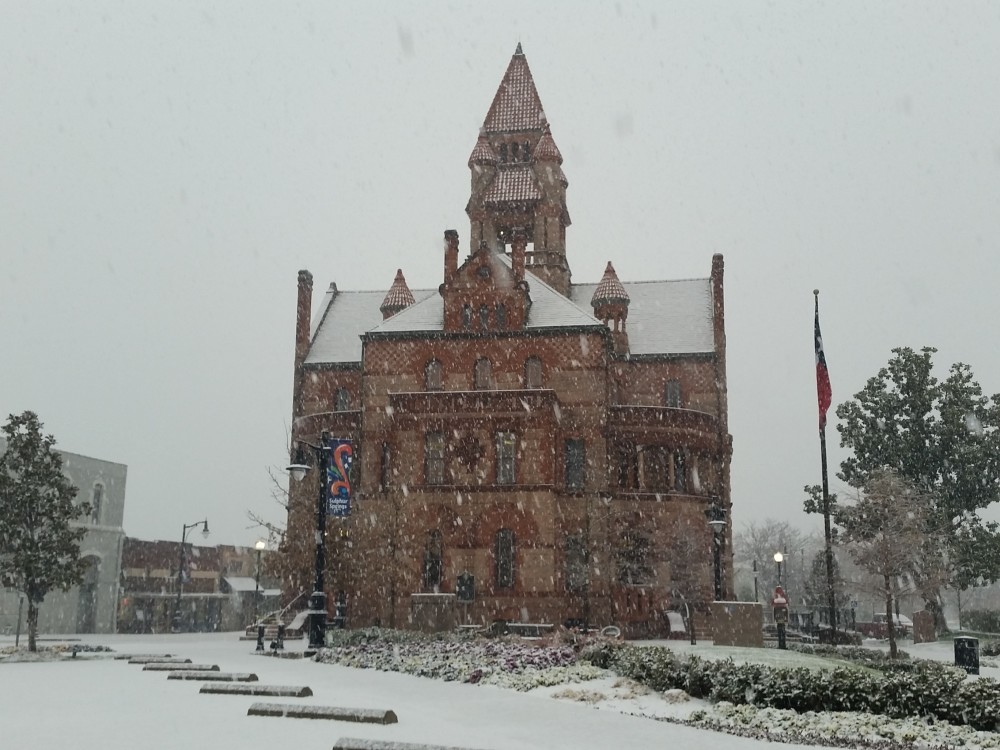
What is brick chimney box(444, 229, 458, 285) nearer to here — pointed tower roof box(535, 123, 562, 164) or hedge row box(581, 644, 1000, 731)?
pointed tower roof box(535, 123, 562, 164)

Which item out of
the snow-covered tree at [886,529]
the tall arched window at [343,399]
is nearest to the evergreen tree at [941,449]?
the snow-covered tree at [886,529]

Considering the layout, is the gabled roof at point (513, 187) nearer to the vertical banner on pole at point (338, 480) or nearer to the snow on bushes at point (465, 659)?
the vertical banner on pole at point (338, 480)

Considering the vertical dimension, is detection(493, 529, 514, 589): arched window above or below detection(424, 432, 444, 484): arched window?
below

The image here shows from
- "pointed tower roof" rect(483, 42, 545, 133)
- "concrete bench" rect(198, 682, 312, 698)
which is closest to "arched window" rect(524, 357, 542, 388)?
"pointed tower roof" rect(483, 42, 545, 133)

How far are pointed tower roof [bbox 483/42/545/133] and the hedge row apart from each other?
1897 inches

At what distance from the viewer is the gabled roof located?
2173 inches

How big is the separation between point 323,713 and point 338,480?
15.4 metres

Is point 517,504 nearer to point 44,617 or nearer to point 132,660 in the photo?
point 132,660

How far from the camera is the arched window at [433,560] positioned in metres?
40.4

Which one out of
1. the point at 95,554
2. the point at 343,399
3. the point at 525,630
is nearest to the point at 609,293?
the point at 343,399

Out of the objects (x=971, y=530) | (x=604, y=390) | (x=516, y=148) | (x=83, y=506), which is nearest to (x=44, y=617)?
(x=83, y=506)

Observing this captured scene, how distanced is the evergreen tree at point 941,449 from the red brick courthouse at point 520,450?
30.6 ft

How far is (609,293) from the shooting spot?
49.2 metres

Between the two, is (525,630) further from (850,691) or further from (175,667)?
(850,691)
